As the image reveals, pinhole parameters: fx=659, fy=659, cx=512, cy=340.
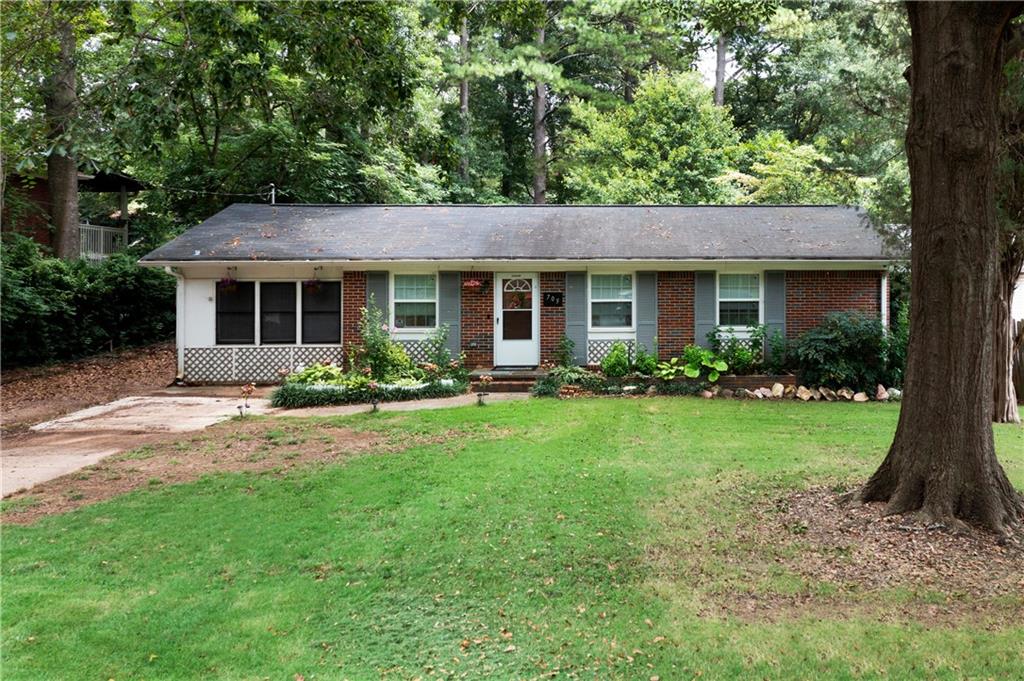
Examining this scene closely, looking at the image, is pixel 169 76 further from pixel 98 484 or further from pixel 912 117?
pixel 912 117

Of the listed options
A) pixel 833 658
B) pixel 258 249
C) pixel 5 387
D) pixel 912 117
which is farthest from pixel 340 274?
pixel 833 658

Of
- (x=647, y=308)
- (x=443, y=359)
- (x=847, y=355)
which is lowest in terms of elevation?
(x=443, y=359)

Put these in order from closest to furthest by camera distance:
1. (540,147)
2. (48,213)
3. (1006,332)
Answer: (1006,332), (48,213), (540,147)

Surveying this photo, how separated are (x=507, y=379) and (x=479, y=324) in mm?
1540

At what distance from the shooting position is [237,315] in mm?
14922

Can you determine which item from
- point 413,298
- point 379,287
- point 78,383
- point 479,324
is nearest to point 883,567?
point 479,324

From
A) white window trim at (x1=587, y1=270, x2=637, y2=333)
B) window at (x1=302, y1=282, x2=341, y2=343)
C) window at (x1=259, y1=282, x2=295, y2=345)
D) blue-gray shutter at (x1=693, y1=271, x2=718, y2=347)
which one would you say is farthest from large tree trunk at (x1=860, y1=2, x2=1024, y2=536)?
window at (x1=259, y1=282, x2=295, y2=345)

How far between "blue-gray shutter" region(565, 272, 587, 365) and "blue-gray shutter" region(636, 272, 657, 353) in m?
1.20

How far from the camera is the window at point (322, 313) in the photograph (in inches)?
590

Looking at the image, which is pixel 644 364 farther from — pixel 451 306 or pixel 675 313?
pixel 451 306

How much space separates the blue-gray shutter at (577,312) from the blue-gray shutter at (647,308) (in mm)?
1198

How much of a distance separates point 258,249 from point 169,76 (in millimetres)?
7470

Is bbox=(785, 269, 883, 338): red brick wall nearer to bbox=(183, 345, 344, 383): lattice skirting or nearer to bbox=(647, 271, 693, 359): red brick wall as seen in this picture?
bbox=(647, 271, 693, 359): red brick wall

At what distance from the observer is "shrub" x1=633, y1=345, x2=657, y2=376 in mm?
13773
